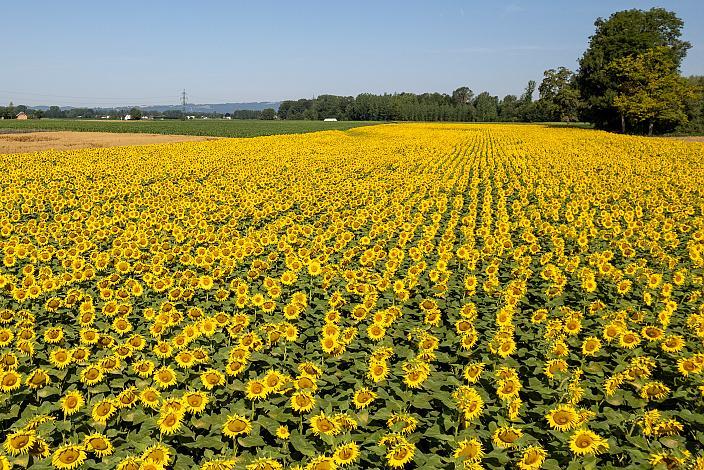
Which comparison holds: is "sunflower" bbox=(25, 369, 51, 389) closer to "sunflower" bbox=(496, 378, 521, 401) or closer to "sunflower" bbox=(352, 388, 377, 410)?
"sunflower" bbox=(352, 388, 377, 410)

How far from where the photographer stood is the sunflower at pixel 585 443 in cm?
351

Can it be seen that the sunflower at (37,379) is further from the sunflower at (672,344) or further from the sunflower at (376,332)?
the sunflower at (672,344)

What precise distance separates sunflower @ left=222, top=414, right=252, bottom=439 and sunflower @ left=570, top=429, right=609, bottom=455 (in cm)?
262

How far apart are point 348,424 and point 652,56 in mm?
73442

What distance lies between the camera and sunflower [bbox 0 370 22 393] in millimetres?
4246

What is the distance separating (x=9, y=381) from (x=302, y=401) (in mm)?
2796

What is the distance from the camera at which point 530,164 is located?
86.5 feet

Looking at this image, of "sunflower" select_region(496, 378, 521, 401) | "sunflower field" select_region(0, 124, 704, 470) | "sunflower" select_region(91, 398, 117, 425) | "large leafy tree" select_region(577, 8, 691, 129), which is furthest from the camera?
"large leafy tree" select_region(577, 8, 691, 129)

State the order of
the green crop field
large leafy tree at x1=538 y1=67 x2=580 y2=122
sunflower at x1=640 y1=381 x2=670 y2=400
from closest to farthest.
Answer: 1. sunflower at x1=640 y1=381 x2=670 y2=400
2. the green crop field
3. large leafy tree at x1=538 y1=67 x2=580 y2=122

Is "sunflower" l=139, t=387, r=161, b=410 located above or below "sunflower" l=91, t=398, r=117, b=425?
above

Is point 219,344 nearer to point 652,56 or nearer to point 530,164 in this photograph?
point 530,164

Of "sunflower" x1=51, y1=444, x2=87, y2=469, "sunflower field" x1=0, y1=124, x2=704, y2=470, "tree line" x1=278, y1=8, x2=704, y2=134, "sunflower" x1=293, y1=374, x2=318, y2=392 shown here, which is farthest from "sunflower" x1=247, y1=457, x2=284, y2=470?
"tree line" x1=278, y1=8, x2=704, y2=134

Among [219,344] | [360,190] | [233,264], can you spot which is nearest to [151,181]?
[360,190]

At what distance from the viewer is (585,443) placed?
11.7 feet
